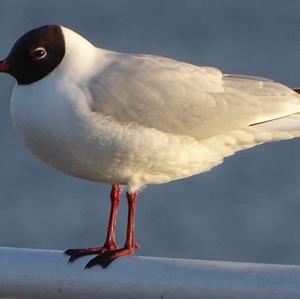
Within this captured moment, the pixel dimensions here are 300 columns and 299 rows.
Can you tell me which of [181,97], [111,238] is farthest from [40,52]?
[111,238]

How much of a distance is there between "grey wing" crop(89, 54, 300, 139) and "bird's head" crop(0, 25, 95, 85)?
5.4 inches

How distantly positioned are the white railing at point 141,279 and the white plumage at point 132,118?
34.9 inches

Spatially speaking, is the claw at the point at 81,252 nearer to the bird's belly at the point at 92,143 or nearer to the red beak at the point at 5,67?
the bird's belly at the point at 92,143

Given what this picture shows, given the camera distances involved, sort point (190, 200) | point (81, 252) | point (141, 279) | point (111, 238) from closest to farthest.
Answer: point (141, 279)
point (81, 252)
point (111, 238)
point (190, 200)

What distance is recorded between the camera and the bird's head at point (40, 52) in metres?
4.21

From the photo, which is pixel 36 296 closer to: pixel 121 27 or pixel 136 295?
pixel 136 295

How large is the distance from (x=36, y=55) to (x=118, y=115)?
0.32 meters

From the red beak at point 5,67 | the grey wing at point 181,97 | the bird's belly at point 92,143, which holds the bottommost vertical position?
the bird's belly at point 92,143

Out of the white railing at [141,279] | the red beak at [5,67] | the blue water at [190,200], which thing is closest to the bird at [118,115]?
the red beak at [5,67]

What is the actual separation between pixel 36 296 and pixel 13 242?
28.3 feet

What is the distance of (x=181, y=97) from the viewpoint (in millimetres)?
4398

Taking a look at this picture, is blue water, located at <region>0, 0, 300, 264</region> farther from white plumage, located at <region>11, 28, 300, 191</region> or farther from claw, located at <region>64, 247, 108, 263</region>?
claw, located at <region>64, 247, 108, 263</region>

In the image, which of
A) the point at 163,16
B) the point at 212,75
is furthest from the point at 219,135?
the point at 163,16

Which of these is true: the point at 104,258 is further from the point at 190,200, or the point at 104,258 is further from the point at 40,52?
the point at 190,200
